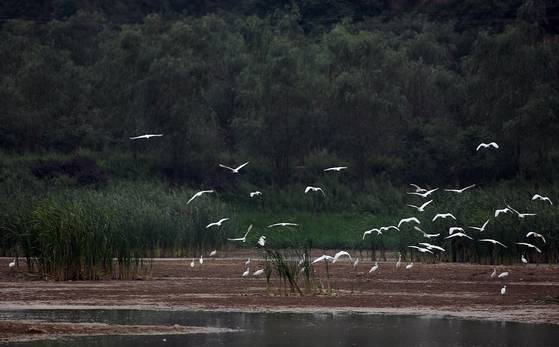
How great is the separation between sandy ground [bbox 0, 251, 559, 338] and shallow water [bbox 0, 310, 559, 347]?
0.83 m

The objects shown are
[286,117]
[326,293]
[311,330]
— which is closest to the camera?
[311,330]

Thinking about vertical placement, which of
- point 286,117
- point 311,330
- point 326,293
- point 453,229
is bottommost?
point 311,330

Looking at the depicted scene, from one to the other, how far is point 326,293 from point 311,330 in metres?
5.38

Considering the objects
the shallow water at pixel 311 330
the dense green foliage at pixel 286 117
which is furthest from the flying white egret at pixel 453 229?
the dense green foliage at pixel 286 117

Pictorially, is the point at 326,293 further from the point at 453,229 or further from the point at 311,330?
the point at 453,229

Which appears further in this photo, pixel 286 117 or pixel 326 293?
pixel 286 117

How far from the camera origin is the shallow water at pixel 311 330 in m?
20.5

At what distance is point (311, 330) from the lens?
22.1m

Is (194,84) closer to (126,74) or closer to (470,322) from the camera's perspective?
(126,74)

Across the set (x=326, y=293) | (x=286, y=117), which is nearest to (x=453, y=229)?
(x=326, y=293)

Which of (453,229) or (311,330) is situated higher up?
(453,229)

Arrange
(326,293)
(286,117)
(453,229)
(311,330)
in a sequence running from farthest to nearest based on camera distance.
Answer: (286,117) < (453,229) < (326,293) < (311,330)

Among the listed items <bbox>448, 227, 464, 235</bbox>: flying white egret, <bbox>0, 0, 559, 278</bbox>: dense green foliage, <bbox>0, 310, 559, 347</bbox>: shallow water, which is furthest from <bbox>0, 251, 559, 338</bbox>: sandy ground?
<bbox>0, 0, 559, 278</bbox>: dense green foliage

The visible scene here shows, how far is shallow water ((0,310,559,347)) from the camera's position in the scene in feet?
67.4
